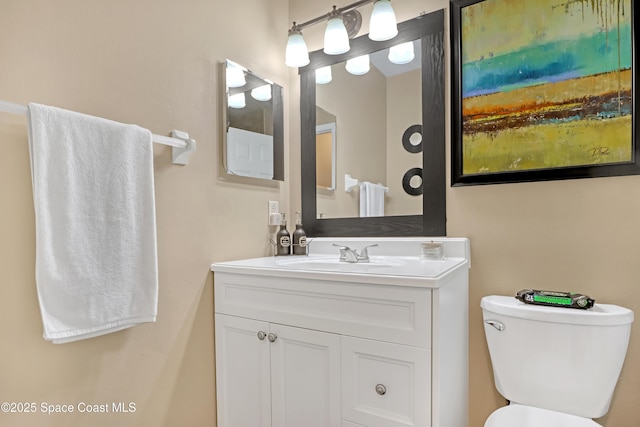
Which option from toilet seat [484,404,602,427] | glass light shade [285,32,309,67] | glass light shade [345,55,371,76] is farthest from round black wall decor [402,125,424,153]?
toilet seat [484,404,602,427]

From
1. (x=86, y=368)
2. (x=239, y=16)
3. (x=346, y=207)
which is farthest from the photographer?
(x=346, y=207)

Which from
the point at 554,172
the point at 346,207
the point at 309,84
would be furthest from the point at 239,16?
the point at 554,172

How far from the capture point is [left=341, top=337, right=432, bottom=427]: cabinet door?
101 cm

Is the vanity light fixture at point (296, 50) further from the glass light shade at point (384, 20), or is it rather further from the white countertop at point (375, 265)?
the white countertop at point (375, 265)

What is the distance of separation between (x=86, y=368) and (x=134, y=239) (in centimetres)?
41

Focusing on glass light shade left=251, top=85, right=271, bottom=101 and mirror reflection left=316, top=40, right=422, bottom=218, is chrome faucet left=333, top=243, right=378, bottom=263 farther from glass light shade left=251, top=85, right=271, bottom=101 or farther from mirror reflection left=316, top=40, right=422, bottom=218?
glass light shade left=251, top=85, right=271, bottom=101

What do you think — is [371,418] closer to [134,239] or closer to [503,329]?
[503,329]

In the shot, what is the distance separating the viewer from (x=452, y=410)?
1150 millimetres

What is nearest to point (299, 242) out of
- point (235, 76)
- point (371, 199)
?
point (371, 199)

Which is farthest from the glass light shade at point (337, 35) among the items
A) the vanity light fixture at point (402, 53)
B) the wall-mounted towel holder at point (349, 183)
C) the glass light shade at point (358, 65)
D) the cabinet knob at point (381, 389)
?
the cabinet knob at point (381, 389)

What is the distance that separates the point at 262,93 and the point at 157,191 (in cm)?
75

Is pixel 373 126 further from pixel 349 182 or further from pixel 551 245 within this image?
pixel 551 245

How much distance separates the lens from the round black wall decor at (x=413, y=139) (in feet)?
5.19

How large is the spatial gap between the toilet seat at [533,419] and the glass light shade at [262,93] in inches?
61.3
